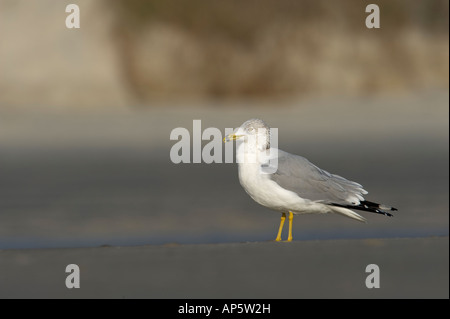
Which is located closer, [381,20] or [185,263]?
[185,263]

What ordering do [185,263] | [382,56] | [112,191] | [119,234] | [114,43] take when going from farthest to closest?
[382,56] → [114,43] → [112,191] → [119,234] → [185,263]

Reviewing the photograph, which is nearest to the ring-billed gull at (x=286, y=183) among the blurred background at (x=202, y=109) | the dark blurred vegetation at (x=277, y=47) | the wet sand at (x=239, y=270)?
the wet sand at (x=239, y=270)

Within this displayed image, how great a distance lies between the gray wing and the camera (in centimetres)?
761

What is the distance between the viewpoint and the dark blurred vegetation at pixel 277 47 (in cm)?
2091

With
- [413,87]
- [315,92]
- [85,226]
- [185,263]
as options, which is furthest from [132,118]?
[185,263]

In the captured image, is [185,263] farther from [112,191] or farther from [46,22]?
[46,22]

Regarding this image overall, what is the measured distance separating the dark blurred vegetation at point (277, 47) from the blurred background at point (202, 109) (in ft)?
0.10

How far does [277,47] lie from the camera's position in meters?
22.2

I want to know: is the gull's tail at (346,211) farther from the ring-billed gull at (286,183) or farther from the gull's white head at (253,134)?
the gull's white head at (253,134)

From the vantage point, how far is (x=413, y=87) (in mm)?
21594

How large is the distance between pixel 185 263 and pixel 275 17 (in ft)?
54.7

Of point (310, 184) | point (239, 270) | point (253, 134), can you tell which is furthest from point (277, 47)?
point (239, 270)

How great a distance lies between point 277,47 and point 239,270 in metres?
16.1

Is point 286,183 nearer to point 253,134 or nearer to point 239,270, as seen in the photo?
point 253,134
